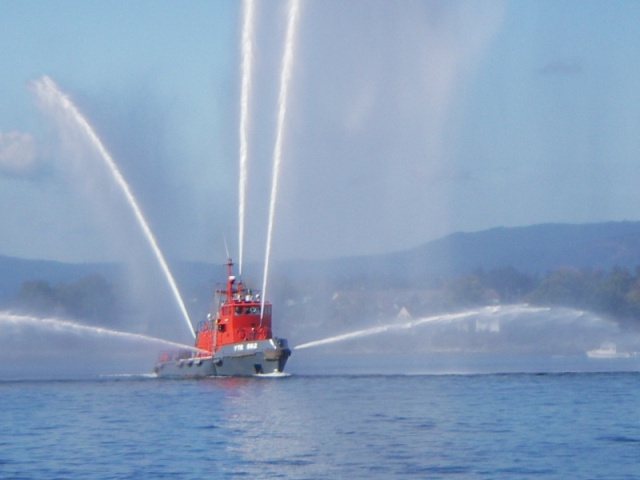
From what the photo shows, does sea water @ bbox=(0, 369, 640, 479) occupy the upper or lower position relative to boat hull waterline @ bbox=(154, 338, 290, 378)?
lower

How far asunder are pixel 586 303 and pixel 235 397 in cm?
5784

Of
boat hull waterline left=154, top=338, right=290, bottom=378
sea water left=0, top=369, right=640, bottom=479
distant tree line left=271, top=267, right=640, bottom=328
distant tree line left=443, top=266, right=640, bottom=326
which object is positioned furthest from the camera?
distant tree line left=271, top=267, right=640, bottom=328

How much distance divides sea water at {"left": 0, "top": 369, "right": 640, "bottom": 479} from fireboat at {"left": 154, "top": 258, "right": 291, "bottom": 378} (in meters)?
0.89

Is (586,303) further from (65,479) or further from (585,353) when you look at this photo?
(65,479)

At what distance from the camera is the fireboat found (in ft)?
175

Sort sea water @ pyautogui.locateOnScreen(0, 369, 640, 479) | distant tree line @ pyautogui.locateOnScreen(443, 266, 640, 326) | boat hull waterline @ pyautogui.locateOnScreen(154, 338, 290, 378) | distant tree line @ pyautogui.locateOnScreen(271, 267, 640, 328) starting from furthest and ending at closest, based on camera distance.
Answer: distant tree line @ pyautogui.locateOnScreen(271, 267, 640, 328)
distant tree line @ pyautogui.locateOnScreen(443, 266, 640, 326)
boat hull waterline @ pyautogui.locateOnScreen(154, 338, 290, 378)
sea water @ pyautogui.locateOnScreen(0, 369, 640, 479)

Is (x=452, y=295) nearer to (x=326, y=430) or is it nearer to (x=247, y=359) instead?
(x=247, y=359)

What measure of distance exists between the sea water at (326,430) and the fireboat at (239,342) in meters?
0.89

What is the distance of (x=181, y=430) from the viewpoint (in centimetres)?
3653

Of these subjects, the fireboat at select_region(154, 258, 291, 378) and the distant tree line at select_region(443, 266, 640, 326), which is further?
the distant tree line at select_region(443, 266, 640, 326)

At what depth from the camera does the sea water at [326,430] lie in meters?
28.9

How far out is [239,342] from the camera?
54156 mm

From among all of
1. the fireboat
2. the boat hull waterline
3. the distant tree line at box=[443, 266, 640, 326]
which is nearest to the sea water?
the boat hull waterline

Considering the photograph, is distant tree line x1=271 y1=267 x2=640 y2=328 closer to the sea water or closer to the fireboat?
the fireboat
